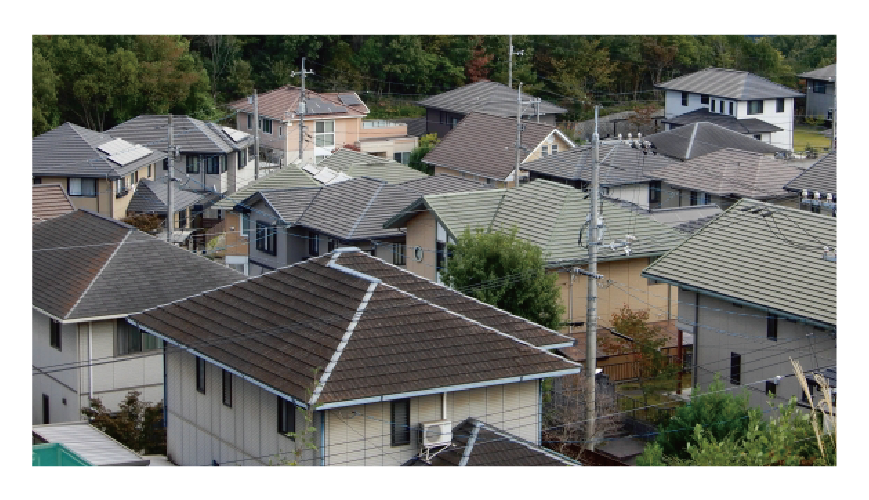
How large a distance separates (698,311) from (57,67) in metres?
39.3

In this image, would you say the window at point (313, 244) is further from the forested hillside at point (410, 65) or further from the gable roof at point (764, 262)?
the forested hillside at point (410, 65)

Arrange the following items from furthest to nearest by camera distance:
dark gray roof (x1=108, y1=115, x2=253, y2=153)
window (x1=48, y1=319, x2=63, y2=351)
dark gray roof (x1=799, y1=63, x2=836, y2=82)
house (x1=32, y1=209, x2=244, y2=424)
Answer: dark gray roof (x1=799, y1=63, x2=836, y2=82) < dark gray roof (x1=108, y1=115, x2=253, y2=153) < window (x1=48, y1=319, x2=63, y2=351) < house (x1=32, y1=209, x2=244, y2=424)

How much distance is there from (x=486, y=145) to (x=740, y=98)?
16.9 metres

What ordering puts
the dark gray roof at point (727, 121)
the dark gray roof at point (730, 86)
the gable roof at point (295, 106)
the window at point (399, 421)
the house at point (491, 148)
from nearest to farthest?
the window at point (399, 421), the house at point (491, 148), the gable roof at point (295, 106), the dark gray roof at point (727, 121), the dark gray roof at point (730, 86)

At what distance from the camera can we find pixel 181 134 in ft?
174

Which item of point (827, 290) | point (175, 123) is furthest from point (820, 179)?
point (175, 123)

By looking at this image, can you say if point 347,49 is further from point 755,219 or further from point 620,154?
point 755,219

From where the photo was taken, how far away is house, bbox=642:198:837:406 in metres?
25.5

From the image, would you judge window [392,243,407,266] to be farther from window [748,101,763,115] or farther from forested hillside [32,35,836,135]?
window [748,101,763,115]

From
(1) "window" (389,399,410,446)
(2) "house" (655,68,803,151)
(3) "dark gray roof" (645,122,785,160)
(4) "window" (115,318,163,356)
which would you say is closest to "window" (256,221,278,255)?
(4) "window" (115,318,163,356)

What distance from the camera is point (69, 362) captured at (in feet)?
90.4

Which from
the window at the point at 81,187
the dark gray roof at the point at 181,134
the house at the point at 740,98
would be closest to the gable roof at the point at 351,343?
the window at the point at 81,187

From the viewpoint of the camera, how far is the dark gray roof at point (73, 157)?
149ft

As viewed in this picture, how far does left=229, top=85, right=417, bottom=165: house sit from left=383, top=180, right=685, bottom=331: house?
24.0m
